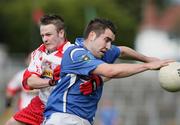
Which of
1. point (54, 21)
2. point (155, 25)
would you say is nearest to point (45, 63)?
point (54, 21)

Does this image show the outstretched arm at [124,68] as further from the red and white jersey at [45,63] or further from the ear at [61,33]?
the ear at [61,33]

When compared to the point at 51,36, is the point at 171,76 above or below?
below

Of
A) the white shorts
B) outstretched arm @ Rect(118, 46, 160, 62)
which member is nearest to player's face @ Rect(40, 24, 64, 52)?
outstretched arm @ Rect(118, 46, 160, 62)

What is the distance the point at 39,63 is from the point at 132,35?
48656mm

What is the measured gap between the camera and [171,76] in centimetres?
945

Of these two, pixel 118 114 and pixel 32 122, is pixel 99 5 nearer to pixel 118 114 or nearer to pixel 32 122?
pixel 118 114

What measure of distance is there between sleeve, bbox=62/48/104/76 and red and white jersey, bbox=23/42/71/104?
0.94m

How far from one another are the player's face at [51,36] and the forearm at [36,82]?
1.29 feet

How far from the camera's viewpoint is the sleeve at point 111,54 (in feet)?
34.9

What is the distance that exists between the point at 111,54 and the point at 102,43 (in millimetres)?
1006

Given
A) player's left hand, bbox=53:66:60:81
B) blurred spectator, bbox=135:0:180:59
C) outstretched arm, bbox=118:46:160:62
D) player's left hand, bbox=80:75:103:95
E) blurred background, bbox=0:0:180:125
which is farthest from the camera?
blurred spectator, bbox=135:0:180:59

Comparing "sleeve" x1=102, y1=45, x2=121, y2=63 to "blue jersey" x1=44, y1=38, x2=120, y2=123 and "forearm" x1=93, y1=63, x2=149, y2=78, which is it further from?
"forearm" x1=93, y1=63, x2=149, y2=78

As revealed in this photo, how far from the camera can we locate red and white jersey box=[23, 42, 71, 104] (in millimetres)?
10852

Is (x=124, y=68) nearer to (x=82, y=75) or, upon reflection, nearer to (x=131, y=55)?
(x=82, y=75)
